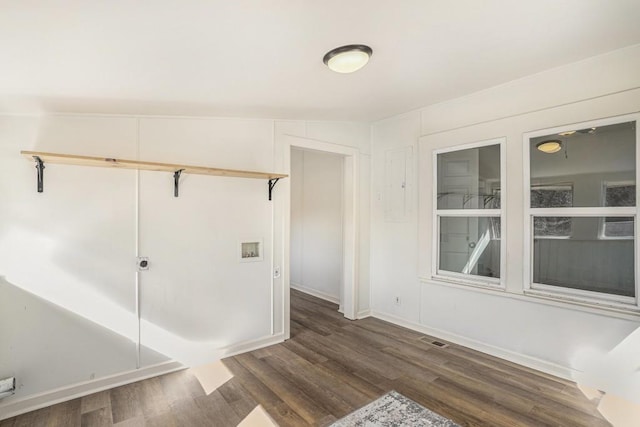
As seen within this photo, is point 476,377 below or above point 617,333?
below

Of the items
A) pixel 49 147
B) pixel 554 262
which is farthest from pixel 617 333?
pixel 49 147

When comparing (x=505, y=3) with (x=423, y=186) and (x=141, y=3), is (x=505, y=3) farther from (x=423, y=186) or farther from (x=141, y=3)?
(x=423, y=186)

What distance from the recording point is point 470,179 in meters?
3.54

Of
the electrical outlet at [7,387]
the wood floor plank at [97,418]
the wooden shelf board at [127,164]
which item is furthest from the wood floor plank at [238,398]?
the wooden shelf board at [127,164]

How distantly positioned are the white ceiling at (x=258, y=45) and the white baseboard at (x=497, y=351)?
2.63 m

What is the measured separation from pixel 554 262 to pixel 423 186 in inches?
60.1

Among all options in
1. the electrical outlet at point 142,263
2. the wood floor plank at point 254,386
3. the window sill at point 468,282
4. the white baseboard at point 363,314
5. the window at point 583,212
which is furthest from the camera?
the white baseboard at point 363,314

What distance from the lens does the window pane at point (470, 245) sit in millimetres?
3341

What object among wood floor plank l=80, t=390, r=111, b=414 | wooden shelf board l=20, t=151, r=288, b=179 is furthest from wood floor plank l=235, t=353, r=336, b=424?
wooden shelf board l=20, t=151, r=288, b=179

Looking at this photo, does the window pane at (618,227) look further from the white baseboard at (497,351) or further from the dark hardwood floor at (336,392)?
the dark hardwood floor at (336,392)

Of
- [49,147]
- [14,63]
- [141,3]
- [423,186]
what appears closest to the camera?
[141,3]

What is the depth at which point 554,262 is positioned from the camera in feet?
9.61

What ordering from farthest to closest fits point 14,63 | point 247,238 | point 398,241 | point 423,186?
point 398,241 → point 423,186 → point 247,238 → point 14,63

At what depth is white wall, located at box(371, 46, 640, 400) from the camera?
8.34ft
